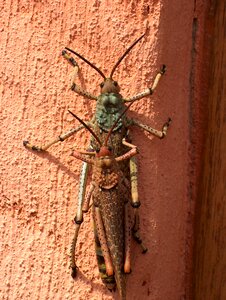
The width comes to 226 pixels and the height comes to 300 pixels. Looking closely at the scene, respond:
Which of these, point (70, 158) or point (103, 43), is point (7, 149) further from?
point (103, 43)

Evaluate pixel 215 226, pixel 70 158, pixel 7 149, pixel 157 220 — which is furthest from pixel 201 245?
pixel 7 149

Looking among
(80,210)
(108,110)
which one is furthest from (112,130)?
(80,210)

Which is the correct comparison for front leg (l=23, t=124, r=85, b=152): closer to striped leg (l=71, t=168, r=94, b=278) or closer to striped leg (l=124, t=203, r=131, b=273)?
striped leg (l=71, t=168, r=94, b=278)

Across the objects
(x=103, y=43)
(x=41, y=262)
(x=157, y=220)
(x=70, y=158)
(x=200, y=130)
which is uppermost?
(x=103, y=43)

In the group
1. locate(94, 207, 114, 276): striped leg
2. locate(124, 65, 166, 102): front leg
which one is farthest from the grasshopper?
locate(124, 65, 166, 102): front leg

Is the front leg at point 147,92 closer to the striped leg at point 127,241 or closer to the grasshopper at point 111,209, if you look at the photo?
the grasshopper at point 111,209

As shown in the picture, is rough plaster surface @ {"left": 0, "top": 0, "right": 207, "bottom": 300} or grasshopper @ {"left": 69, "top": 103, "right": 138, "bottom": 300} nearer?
grasshopper @ {"left": 69, "top": 103, "right": 138, "bottom": 300}
